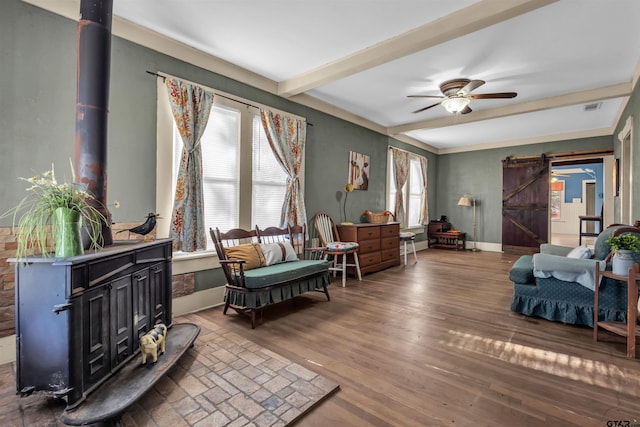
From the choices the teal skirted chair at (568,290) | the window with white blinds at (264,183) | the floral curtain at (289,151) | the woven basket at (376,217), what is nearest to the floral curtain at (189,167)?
the window with white blinds at (264,183)

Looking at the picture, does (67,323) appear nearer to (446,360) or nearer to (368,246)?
(446,360)

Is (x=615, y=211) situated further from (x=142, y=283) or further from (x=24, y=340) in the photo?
(x=24, y=340)

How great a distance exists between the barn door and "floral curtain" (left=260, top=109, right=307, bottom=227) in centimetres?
597

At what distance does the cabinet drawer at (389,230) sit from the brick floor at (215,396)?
3.62m

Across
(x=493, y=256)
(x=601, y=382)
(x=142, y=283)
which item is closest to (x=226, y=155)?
(x=142, y=283)

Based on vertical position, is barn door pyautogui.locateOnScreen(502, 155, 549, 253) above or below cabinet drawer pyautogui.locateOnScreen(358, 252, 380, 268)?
above

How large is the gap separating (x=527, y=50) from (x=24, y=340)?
4826 mm

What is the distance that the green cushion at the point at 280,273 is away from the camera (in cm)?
299

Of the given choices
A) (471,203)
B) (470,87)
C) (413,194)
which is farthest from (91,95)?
(471,203)

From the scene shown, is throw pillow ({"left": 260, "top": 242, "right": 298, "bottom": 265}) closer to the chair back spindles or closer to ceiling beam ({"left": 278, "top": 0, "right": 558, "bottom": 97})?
the chair back spindles

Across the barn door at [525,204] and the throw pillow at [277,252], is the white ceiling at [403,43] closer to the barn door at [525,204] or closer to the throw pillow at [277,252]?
the throw pillow at [277,252]

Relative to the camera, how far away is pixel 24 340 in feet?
5.44

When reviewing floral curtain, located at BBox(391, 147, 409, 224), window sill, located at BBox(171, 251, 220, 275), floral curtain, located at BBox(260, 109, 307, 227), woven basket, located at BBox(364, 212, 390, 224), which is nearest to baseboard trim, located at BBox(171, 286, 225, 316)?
window sill, located at BBox(171, 251, 220, 275)

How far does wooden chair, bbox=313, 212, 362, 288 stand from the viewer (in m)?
4.48
